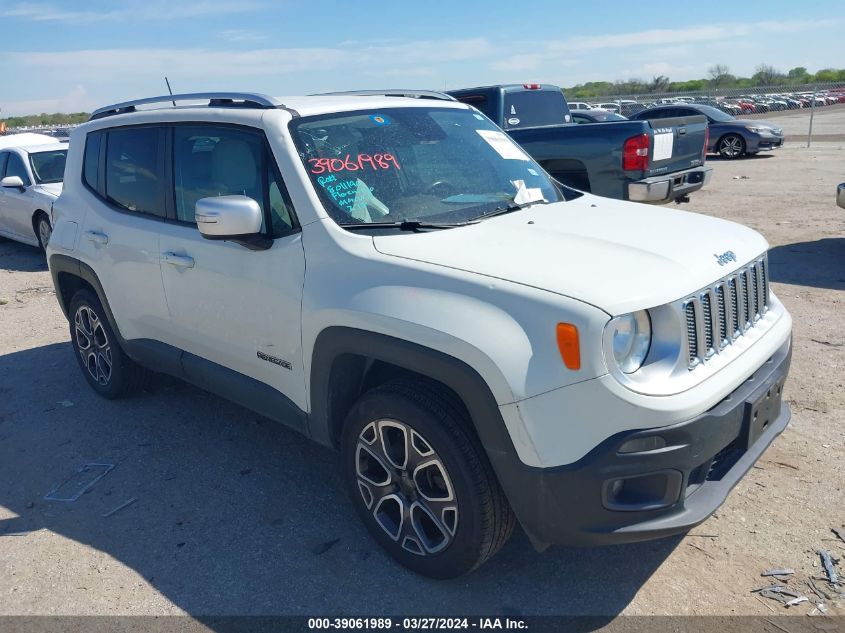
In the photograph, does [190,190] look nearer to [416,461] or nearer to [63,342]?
[416,461]

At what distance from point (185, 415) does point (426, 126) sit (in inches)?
99.2

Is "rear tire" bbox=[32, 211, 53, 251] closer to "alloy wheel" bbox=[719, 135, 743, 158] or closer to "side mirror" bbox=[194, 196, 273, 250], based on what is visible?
"side mirror" bbox=[194, 196, 273, 250]

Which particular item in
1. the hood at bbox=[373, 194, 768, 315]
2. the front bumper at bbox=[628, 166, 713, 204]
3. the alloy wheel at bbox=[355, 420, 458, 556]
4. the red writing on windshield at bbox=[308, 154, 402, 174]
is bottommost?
the alloy wheel at bbox=[355, 420, 458, 556]

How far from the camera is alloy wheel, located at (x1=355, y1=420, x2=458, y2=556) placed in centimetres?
297

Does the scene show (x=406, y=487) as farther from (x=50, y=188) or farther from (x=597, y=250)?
(x=50, y=188)

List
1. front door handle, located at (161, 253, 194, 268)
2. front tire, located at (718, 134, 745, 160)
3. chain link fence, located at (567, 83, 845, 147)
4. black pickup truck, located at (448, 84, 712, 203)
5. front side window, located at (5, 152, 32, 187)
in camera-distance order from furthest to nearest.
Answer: chain link fence, located at (567, 83, 845, 147) → front tire, located at (718, 134, 745, 160) → front side window, located at (5, 152, 32, 187) → black pickup truck, located at (448, 84, 712, 203) → front door handle, located at (161, 253, 194, 268)

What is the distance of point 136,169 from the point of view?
14.8 feet

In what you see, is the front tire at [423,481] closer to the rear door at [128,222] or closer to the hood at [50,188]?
the rear door at [128,222]

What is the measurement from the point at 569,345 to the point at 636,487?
0.58m

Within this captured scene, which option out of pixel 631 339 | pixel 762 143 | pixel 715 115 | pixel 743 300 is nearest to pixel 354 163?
pixel 631 339

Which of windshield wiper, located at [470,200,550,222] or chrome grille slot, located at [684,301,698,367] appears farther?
windshield wiper, located at [470,200,550,222]

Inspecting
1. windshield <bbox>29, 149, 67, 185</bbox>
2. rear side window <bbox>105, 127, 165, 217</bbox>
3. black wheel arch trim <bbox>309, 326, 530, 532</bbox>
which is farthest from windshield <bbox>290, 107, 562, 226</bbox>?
windshield <bbox>29, 149, 67, 185</bbox>

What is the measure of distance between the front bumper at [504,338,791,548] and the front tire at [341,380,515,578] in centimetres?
20

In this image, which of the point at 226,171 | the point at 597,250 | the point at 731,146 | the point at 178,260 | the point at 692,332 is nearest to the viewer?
the point at 692,332
